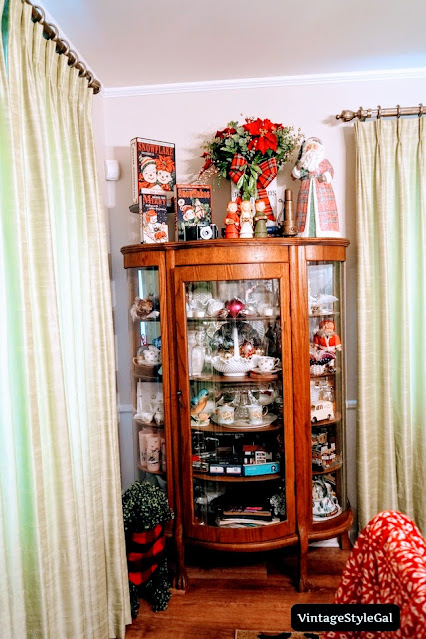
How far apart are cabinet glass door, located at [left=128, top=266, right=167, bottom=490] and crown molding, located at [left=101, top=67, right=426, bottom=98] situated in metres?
1.06

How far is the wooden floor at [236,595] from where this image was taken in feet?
7.02

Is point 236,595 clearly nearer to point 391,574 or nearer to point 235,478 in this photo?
point 235,478

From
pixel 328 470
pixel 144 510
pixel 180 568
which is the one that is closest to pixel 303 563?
pixel 328 470

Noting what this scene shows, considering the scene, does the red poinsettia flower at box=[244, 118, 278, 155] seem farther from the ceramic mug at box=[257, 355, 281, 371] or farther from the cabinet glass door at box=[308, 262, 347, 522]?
the ceramic mug at box=[257, 355, 281, 371]

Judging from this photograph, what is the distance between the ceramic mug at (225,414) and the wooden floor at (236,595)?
2.65 feet

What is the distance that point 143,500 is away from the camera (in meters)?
2.24

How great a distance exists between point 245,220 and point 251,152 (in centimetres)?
34


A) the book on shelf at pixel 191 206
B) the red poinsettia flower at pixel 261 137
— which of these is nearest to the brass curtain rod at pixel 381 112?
the red poinsettia flower at pixel 261 137

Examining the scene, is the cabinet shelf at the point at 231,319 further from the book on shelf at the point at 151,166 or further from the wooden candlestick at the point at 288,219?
the book on shelf at the point at 151,166

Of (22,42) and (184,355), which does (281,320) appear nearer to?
(184,355)

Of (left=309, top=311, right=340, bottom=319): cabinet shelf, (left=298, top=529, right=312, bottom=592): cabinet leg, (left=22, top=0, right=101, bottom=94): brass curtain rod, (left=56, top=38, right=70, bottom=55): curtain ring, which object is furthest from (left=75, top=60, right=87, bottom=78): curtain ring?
(left=298, top=529, right=312, bottom=592): cabinet leg

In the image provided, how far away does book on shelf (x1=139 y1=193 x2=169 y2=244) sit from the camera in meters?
2.42

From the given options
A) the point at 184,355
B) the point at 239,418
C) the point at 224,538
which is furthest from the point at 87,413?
the point at 224,538

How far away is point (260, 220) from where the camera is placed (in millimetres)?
2398
